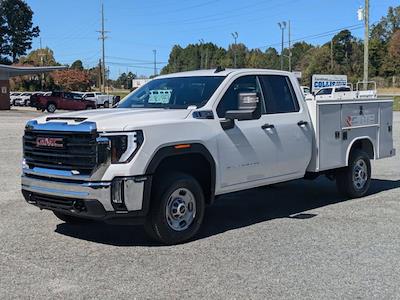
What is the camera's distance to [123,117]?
6.20 metres

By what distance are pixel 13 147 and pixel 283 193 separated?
10110 millimetres

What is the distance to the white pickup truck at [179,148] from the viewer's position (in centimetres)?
598

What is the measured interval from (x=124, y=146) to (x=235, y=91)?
199 cm

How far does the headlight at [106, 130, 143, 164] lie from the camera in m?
5.95

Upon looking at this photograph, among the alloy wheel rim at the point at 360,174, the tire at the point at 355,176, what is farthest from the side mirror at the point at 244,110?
the alloy wheel rim at the point at 360,174

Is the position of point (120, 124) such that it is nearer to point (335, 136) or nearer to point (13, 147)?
point (335, 136)

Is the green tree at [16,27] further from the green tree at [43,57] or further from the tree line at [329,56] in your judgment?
the tree line at [329,56]

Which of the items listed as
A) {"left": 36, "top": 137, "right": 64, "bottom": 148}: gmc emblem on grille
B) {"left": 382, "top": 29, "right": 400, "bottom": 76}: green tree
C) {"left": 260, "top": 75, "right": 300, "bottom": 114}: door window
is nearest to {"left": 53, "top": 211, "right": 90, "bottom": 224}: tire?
{"left": 36, "top": 137, "right": 64, "bottom": 148}: gmc emblem on grille

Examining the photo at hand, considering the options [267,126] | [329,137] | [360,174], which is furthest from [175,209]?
[360,174]

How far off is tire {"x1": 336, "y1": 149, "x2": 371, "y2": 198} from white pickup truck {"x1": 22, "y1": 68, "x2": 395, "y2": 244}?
375mm

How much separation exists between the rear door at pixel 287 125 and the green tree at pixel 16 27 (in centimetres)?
10138

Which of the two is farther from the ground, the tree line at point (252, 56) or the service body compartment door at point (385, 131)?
the tree line at point (252, 56)

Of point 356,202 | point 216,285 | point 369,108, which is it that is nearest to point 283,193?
point 356,202

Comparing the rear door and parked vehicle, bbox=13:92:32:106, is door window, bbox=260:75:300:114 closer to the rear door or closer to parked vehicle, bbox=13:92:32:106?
the rear door
